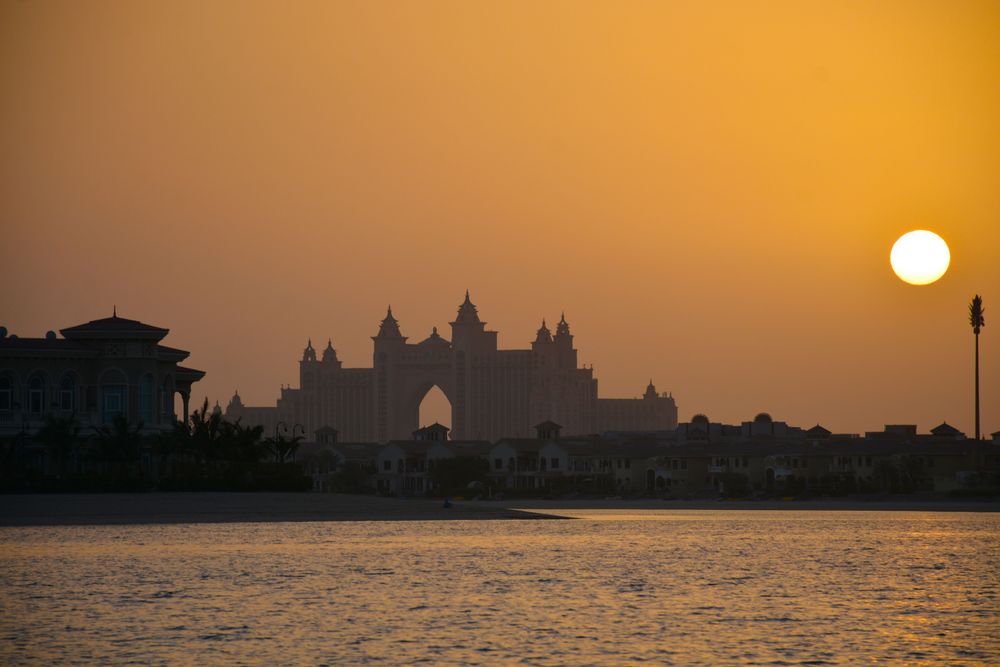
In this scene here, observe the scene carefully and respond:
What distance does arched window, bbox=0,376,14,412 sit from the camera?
97.9 meters

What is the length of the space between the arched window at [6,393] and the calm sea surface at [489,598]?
19.7 m

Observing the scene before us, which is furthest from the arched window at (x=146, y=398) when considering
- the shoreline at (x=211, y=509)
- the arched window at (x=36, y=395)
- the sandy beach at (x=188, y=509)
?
the sandy beach at (x=188, y=509)

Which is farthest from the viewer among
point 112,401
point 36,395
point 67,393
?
point 112,401

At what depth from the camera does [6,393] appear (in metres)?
98.0

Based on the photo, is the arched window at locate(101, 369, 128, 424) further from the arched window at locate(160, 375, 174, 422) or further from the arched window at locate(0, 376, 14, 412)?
the arched window at locate(0, 376, 14, 412)

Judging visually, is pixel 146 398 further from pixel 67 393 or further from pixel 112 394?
pixel 67 393

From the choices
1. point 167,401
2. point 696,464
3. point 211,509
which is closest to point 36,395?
point 167,401

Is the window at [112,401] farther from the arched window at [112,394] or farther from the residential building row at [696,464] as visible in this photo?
the residential building row at [696,464]

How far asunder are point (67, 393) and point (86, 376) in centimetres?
160

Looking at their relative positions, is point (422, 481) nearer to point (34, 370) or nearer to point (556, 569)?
point (34, 370)

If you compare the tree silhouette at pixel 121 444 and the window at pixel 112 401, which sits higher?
the window at pixel 112 401

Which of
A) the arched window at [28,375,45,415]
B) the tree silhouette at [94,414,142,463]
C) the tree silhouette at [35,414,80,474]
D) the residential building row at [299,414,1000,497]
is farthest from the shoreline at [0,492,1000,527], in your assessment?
the residential building row at [299,414,1000,497]

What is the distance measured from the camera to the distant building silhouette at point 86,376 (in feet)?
322

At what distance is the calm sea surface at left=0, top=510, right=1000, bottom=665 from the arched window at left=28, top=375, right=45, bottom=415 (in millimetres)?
20165
